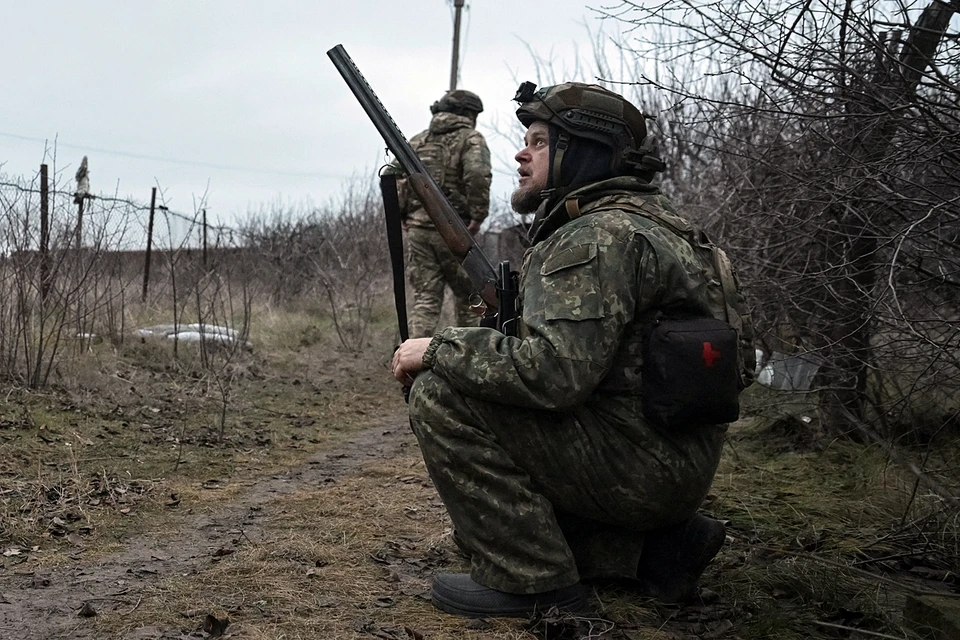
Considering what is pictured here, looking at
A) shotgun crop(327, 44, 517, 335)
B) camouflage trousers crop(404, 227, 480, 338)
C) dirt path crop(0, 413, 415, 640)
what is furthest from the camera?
camouflage trousers crop(404, 227, 480, 338)

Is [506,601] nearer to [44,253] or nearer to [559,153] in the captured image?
[559,153]

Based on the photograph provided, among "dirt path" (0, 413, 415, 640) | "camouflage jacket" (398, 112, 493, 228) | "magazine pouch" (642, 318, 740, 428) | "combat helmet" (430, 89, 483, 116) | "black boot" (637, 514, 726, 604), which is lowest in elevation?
"dirt path" (0, 413, 415, 640)

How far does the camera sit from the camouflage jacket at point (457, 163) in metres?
7.93

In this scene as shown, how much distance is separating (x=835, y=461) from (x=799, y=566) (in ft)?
6.53

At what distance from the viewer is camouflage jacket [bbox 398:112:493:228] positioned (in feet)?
26.0

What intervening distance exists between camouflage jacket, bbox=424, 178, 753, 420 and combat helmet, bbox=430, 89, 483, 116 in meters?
5.48

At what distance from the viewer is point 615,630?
273 cm

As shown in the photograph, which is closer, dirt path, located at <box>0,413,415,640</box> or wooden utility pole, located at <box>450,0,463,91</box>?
dirt path, located at <box>0,413,415,640</box>

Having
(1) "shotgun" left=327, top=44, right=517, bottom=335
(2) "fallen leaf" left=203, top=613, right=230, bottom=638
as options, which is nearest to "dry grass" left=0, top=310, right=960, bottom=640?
(2) "fallen leaf" left=203, top=613, right=230, bottom=638

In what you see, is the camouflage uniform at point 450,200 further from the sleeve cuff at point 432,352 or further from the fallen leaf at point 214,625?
the fallen leaf at point 214,625

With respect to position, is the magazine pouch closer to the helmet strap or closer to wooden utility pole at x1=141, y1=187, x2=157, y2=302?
the helmet strap

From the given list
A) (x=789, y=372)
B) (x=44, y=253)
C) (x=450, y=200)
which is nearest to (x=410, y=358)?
(x=789, y=372)

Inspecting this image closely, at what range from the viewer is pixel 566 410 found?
264 centimetres

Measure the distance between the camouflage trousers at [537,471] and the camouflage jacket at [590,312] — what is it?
9 cm
